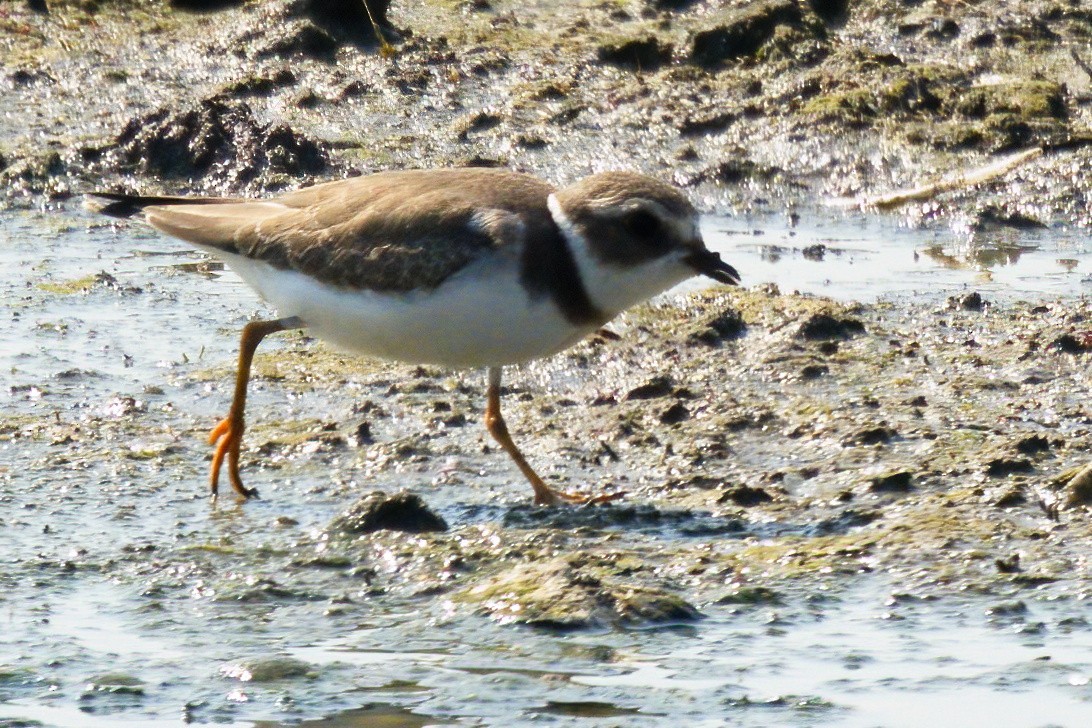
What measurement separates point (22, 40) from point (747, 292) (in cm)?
691

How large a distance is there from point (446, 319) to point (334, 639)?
1275 millimetres

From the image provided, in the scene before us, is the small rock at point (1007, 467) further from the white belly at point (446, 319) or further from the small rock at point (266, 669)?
the small rock at point (266, 669)

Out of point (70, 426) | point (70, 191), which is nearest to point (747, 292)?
point (70, 426)

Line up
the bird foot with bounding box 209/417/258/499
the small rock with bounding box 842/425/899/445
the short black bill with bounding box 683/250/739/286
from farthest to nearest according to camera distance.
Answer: the small rock with bounding box 842/425/899/445 < the bird foot with bounding box 209/417/258/499 < the short black bill with bounding box 683/250/739/286

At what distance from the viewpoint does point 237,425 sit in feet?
19.9

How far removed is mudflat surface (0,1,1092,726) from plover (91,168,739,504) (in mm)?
536

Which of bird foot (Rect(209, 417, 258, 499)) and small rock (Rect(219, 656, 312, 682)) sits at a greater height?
bird foot (Rect(209, 417, 258, 499))

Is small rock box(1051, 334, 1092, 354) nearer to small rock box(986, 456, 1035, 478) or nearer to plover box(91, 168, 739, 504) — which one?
small rock box(986, 456, 1035, 478)

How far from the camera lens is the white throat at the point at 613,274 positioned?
566cm

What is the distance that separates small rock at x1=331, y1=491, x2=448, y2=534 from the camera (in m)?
5.54

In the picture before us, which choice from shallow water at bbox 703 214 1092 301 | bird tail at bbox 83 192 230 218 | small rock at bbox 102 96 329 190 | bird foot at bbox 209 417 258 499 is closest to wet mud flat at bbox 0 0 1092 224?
small rock at bbox 102 96 329 190

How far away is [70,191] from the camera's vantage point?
10047mm

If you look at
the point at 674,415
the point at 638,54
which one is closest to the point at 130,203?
the point at 674,415

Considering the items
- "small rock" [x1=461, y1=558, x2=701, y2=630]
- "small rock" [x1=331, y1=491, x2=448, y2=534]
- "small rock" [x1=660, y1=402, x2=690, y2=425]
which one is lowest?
"small rock" [x1=461, y1=558, x2=701, y2=630]
